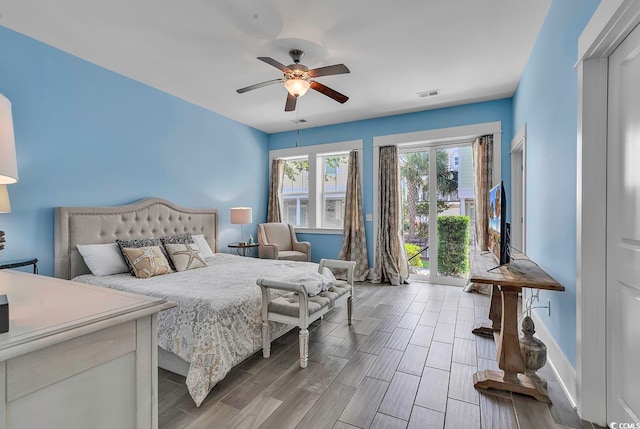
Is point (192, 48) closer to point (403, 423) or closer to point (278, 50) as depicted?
point (278, 50)

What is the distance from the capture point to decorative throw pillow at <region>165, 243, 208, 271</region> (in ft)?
10.7

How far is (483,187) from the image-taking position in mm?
4344

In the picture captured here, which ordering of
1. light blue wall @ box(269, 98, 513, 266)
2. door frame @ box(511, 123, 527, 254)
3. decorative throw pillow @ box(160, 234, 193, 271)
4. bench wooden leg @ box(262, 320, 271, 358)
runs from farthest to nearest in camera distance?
light blue wall @ box(269, 98, 513, 266) → door frame @ box(511, 123, 527, 254) → decorative throw pillow @ box(160, 234, 193, 271) → bench wooden leg @ box(262, 320, 271, 358)

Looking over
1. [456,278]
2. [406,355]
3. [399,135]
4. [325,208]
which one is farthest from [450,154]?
[406,355]

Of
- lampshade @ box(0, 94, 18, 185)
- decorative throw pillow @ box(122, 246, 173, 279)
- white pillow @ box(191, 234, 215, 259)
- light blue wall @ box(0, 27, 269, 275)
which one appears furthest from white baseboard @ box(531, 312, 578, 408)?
light blue wall @ box(0, 27, 269, 275)

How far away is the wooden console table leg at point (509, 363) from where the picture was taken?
1970 mm

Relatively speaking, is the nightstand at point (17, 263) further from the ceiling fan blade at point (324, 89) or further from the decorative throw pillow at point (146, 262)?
the ceiling fan blade at point (324, 89)

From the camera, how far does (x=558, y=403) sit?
185 cm

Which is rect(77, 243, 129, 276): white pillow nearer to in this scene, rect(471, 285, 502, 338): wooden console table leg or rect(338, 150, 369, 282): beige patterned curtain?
rect(338, 150, 369, 282): beige patterned curtain

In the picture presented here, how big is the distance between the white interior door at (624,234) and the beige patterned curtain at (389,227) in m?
3.30

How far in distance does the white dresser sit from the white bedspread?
95 cm

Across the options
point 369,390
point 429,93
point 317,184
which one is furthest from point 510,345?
point 317,184

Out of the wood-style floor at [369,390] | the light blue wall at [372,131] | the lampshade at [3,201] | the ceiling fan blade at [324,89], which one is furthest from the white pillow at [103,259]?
the light blue wall at [372,131]

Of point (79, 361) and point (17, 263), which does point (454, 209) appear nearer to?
point (79, 361)
